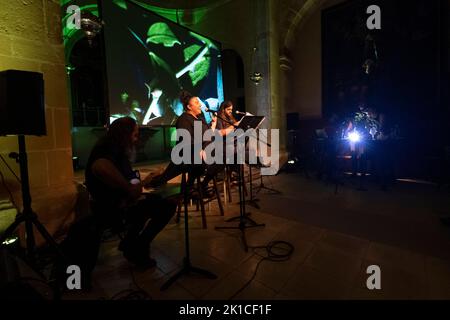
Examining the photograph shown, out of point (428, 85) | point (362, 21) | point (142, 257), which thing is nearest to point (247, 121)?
point (142, 257)

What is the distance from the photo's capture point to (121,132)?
1.74m

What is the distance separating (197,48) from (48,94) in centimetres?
420

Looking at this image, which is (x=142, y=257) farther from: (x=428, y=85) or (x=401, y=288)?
(x=428, y=85)

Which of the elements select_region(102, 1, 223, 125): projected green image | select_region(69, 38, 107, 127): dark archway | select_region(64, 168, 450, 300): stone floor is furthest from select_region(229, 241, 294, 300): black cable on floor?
select_region(69, 38, 107, 127): dark archway

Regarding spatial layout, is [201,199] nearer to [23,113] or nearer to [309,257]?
[309,257]

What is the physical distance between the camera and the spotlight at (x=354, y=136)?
4.62 m

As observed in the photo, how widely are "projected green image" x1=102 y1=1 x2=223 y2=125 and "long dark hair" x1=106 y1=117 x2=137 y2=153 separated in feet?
8.41

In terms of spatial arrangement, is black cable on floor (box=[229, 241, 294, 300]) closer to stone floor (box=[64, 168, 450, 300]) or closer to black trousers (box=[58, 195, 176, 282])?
stone floor (box=[64, 168, 450, 300])

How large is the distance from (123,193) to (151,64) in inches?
153

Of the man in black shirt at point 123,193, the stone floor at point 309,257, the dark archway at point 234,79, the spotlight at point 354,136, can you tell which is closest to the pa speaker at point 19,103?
the man in black shirt at point 123,193

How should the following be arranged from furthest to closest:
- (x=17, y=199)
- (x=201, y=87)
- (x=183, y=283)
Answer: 1. (x=201, y=87)
2. (x=17, y=199)
3. (x=183, y=283)

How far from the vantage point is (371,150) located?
457 cm

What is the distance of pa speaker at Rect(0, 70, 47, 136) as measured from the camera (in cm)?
147

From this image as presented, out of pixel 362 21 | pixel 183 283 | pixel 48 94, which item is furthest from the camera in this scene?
pixel 362 21
